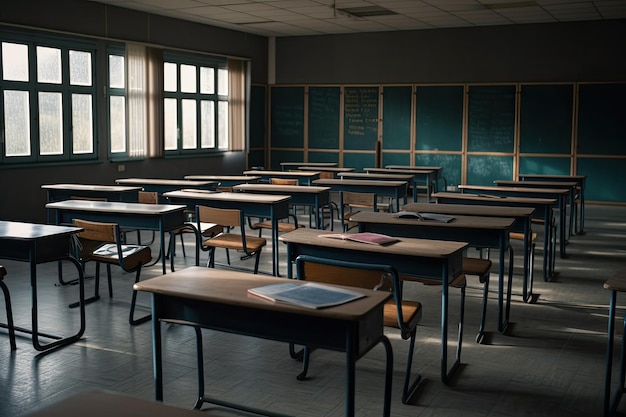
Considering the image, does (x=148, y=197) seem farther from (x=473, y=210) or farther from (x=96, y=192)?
(x=473, y=210)

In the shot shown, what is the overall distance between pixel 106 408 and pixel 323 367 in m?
2.45

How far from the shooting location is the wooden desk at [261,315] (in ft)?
8.09

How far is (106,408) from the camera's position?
1.54m

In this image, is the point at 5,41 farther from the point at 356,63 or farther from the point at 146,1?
the point at 356,63

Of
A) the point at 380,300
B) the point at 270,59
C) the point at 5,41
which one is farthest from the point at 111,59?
the point at 380,300

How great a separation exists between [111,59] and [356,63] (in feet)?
15.9

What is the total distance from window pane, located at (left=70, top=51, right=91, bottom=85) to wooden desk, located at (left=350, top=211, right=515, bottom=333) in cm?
609

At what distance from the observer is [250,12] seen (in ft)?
35.8

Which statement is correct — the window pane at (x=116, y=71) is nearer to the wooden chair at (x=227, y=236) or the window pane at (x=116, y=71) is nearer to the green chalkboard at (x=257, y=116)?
the green chalkboard at (x=257, y=116)

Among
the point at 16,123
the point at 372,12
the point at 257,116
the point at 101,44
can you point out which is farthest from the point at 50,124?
the point at 257,116

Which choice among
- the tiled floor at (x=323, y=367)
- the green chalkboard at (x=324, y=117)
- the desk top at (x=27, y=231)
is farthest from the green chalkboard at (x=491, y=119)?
the desk top at (x=27, y=231)

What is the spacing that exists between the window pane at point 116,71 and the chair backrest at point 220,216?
509cm

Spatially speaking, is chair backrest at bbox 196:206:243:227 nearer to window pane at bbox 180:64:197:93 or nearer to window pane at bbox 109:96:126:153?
window pane at bbox 109:96:126:153

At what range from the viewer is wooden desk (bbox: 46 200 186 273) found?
5078 millimetres
